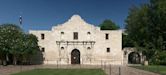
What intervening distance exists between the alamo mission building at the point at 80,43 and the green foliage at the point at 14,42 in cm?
600

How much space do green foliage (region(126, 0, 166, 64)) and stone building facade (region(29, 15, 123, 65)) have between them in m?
4.24

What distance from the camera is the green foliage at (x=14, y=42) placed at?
45750 millimetres

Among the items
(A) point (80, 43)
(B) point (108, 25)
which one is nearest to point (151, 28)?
(A) point (80, 43)

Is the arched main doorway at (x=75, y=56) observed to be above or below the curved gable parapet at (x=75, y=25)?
below

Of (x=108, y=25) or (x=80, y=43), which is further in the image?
(x=108, y=25)

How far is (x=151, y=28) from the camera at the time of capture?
55.5 meters

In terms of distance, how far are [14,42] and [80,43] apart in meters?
13.1

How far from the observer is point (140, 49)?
179 ft

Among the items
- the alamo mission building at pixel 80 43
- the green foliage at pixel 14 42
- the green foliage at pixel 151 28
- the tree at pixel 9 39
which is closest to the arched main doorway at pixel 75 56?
the alamo mission building at pixel 80 43

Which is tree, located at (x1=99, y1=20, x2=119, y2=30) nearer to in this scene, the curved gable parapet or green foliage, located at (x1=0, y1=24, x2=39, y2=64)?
the curved gable parapet

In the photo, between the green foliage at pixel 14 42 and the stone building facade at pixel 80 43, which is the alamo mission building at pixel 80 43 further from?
the green foliage at pixel 14 42

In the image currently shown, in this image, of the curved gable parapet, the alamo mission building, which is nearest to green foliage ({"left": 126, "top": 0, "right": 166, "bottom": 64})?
the alamo mission building

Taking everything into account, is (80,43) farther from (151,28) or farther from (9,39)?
(9,39)

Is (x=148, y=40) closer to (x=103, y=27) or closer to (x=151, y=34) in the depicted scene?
(x=151, y=34)
